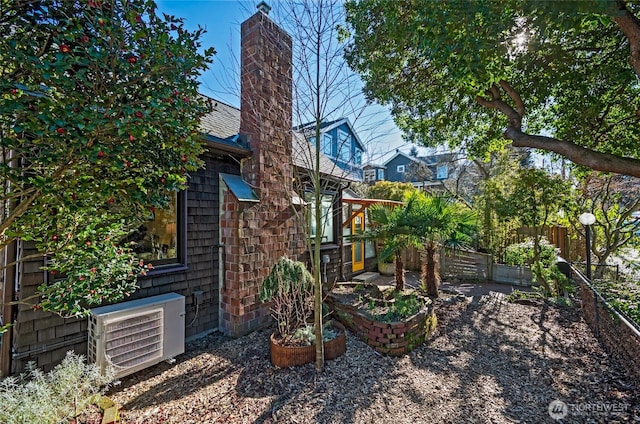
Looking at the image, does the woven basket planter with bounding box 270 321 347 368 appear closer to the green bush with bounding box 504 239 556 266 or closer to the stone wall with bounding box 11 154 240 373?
the stone wall with bounding box 11 154 240 373

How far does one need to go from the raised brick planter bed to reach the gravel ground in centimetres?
15

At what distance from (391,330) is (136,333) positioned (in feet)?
12.0

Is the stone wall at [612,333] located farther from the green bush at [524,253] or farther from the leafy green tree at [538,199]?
the green bush at [524,253]

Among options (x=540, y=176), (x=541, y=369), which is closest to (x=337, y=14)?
(x=541, y=369)

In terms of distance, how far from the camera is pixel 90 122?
2.05m

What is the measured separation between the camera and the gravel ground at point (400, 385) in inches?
121

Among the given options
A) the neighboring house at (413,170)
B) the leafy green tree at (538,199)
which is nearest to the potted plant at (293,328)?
the leafy green tree at (538,199)

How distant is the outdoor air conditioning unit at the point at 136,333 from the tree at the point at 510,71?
4.58 meters

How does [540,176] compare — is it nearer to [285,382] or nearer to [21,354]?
[285,382]

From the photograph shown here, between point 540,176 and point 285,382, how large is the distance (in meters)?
7.45

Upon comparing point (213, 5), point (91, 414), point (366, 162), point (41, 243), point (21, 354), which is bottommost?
point (91, 414)

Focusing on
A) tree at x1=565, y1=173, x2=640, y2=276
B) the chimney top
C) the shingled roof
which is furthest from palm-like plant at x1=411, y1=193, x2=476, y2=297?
the chimney top

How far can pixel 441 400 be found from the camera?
3346 millimetres

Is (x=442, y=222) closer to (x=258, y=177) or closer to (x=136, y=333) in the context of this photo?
(x=258, y=177)
